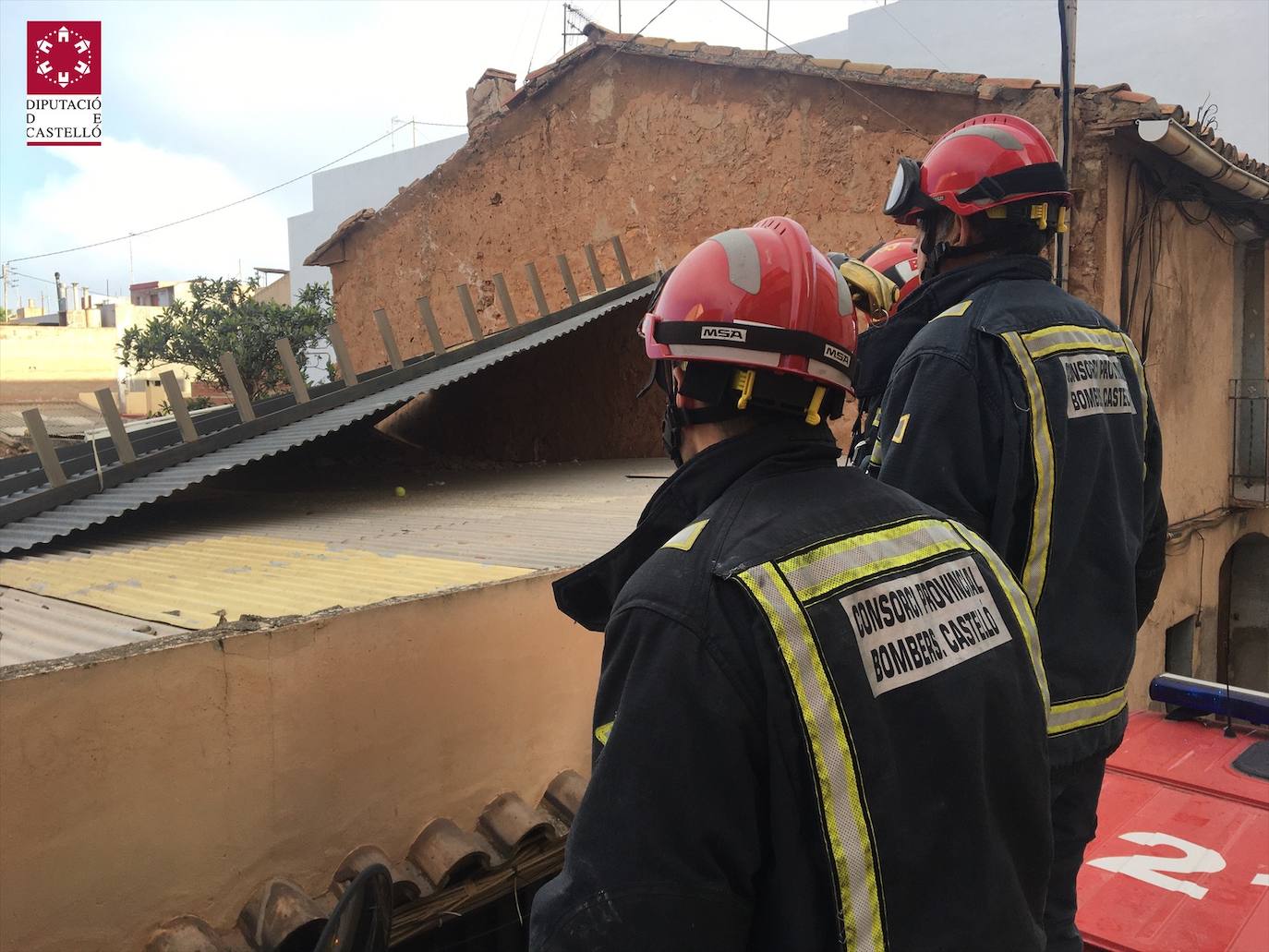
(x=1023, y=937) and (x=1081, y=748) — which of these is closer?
(x=1023, y=937)

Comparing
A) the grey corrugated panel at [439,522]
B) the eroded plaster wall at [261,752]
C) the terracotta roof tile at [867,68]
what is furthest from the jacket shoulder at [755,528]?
the terracotta roof tile at [867,68]

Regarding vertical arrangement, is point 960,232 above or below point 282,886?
above

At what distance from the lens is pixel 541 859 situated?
310 cm

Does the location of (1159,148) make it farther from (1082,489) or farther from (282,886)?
(282,886)

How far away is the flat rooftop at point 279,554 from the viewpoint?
9.30ft

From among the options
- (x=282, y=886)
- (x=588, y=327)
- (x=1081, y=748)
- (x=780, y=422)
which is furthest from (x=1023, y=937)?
(x=588, y=327)

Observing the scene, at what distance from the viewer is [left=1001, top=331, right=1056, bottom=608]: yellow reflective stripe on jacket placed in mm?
1980

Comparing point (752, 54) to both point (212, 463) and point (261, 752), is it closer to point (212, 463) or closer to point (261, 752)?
point (212, 463)

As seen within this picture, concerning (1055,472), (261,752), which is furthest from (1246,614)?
(261,752)

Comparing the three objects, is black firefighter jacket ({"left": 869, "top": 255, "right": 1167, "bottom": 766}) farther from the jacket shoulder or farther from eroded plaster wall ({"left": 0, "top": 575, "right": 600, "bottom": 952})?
eroded plaster wall ({"left": 0, "top": 575, "right": 600, "bottom": 952})

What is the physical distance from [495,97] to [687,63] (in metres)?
3.70

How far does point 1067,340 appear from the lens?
2064 millimetres

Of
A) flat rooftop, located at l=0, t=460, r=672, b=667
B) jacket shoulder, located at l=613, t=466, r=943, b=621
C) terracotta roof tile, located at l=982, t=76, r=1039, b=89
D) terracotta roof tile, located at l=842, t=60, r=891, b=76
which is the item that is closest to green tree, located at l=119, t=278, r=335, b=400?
flat rooftop, located at l=0, t=460, r=672, b=667

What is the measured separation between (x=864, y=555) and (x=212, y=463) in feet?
14.7
